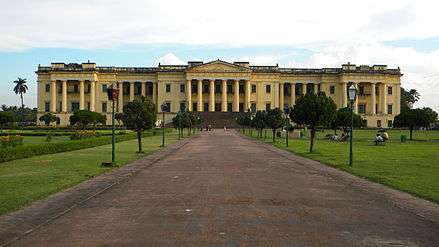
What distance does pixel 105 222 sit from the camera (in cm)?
1041

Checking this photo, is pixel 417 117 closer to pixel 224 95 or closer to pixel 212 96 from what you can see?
pixel 224 95

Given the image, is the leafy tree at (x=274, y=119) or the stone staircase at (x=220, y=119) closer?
the leafy tree at (x=274, y=119)

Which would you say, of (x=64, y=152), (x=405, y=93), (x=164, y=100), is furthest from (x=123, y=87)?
(x=64, y=152)

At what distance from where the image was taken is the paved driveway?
29.2 ft

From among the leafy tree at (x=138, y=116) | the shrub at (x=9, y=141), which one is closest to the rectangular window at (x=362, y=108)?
the leafy tree at (x=138, y=116)

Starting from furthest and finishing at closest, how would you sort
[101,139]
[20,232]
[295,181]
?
[101,139] → [295,181] → [20,232]

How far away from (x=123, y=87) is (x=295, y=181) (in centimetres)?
12577

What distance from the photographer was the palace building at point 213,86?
13462 cm

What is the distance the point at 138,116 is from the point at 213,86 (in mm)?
99262

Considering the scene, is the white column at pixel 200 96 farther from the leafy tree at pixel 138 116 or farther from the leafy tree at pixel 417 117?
the leafy tree at pixel 138 116

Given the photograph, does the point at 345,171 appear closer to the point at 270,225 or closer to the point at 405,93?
the point at 270,225

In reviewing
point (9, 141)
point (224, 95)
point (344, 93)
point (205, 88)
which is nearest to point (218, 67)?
point (224, 95)

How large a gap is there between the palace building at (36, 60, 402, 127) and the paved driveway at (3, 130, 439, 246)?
4656 inches

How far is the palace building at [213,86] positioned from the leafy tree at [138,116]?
9618 cm
